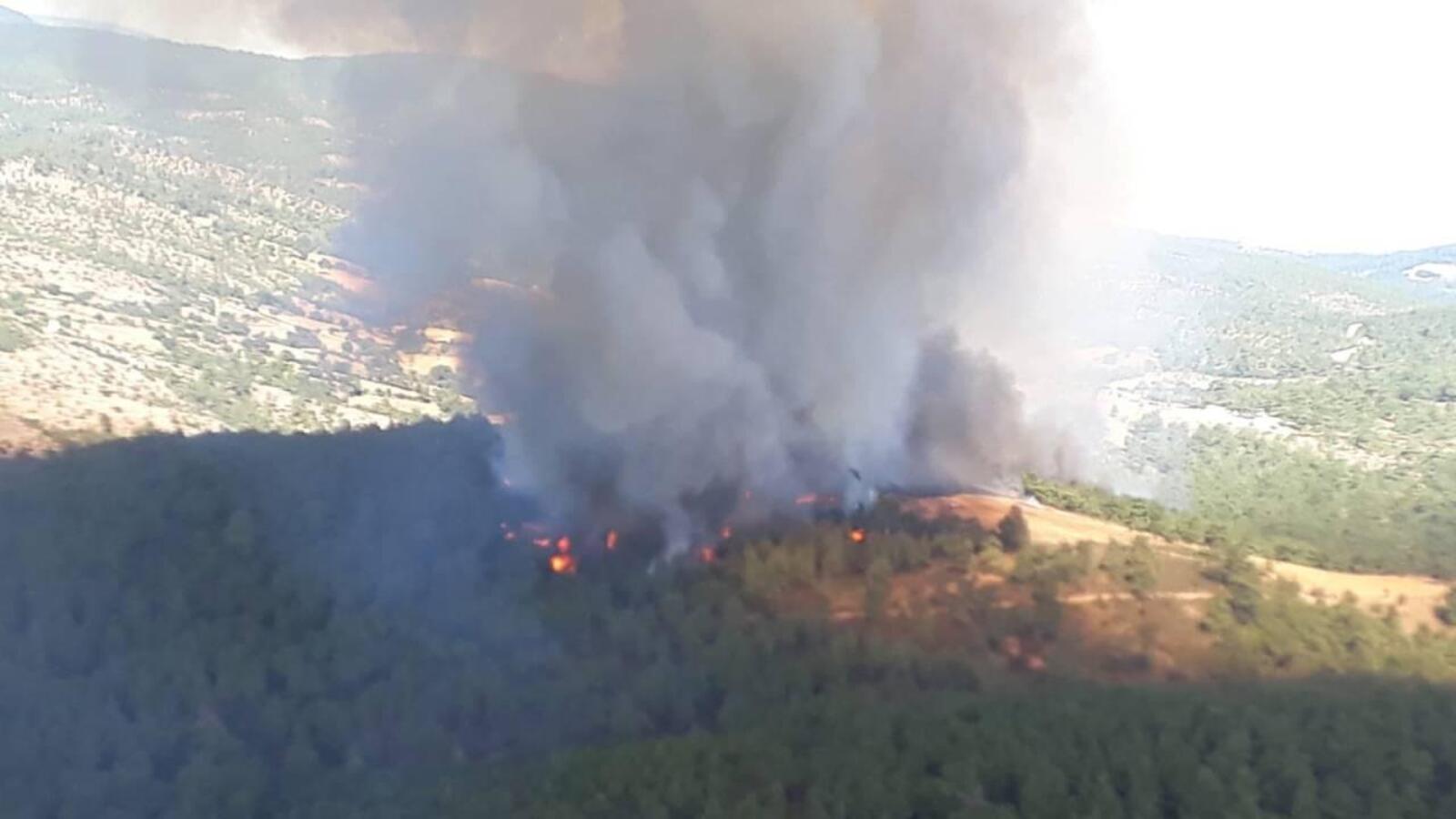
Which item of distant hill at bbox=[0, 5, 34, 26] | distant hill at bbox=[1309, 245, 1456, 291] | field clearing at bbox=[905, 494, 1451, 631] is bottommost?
field clearing at bbox=[905, 494, 1451, 631]

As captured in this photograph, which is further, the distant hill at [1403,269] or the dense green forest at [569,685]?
the distant hill at [1403,269]

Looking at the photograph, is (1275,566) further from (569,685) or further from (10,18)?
(10,18)

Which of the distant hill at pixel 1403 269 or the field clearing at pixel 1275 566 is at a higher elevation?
the distant hill at pixel 1403 269

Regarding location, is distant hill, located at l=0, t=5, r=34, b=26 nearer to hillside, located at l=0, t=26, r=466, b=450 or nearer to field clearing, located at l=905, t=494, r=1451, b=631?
hillside, located at l=0, t=26, r=466, b=450

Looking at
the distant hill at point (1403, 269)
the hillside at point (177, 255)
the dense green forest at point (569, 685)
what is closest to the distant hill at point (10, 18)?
the hillside at point (177, 255)

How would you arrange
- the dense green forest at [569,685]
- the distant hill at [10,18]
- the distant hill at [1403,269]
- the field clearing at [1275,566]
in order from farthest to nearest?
1. the distant hill at [1403,269]
2. the distant hill at [10,18]
3. the field clearing at [1275,566]
4. the dense green forest at [569,685]

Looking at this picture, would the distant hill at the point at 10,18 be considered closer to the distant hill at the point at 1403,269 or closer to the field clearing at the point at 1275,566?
the field clearing at the point at 1275,566

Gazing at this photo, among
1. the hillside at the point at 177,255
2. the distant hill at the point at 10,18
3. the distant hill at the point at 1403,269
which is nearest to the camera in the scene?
the hillside at the point at 177,255

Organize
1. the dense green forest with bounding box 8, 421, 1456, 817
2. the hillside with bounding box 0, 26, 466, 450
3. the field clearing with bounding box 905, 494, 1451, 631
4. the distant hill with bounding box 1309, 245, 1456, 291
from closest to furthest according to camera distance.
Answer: the dense green forest with bounding box 8, 421, 1456, 817, the field clearing with bounding box 905, 494, 1451, 631, the hillside with bounding box 0, 26, 466, 450, the distant hill with bounding box 1309, 245, 1456, 291

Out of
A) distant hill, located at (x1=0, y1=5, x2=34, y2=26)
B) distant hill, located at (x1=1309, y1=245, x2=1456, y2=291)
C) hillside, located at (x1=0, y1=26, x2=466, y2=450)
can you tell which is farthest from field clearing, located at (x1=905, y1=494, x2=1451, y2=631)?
distant hill, located at (x1=1309, y1=245, x2=1456, y2=291)
